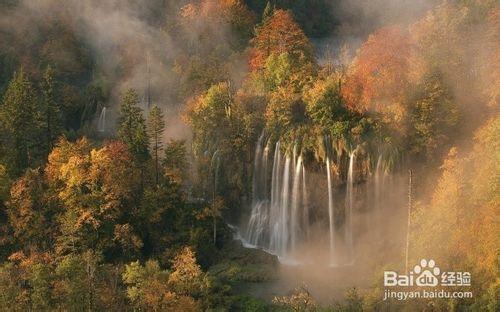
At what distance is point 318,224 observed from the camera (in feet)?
168

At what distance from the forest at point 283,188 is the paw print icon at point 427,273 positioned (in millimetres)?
225

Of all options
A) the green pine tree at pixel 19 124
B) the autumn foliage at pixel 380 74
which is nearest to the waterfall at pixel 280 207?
Answer: the autumn foliage at pixel 380 74

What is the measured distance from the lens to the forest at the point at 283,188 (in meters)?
39.0

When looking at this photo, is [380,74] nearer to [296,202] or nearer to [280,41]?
[296,202]

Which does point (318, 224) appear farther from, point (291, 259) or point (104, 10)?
point (104, 10)

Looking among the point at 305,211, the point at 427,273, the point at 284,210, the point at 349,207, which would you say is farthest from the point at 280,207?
the point at 427,273

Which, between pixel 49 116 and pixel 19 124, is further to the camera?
pixel 49 116

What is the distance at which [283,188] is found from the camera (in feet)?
171

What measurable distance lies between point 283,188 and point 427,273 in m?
17.4

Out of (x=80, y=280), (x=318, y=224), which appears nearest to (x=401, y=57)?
(x=318, y=224)

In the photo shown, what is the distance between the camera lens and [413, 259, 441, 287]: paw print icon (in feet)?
123

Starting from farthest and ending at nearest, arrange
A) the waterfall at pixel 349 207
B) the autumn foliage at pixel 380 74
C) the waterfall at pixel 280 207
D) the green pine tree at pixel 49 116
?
the green pine tree at pixel 49 116, the waterfall at pixel 280 207, the waterfall at pixel 349 207, the autumn foliage at pixel 380 74

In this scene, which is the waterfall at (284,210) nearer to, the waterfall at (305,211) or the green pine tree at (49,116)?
the waterfall at (305,211)

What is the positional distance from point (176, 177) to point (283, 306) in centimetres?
1612
